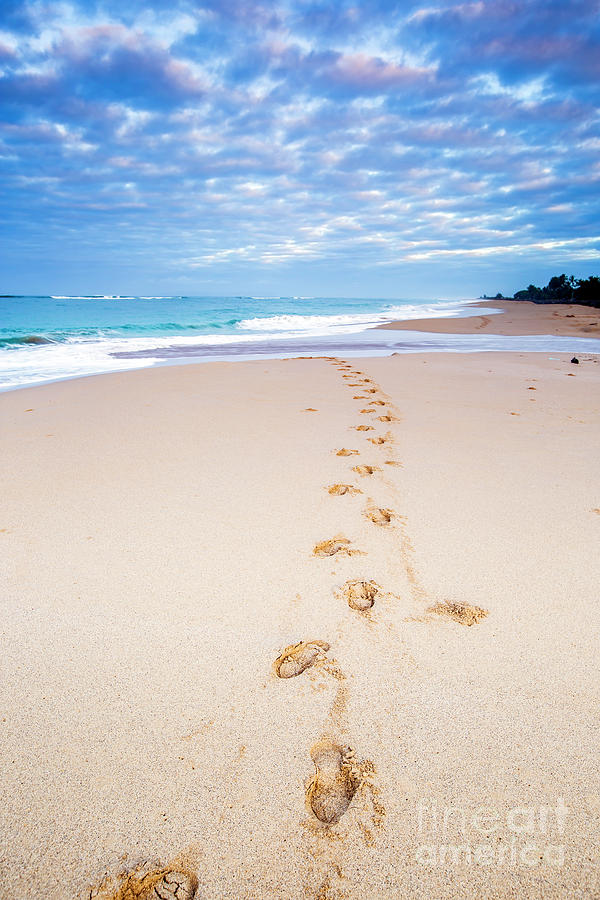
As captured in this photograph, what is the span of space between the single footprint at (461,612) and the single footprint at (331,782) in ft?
2.08

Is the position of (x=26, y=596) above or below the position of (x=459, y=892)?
above

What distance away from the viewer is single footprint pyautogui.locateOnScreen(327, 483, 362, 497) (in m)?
2.70

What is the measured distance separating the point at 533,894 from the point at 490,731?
0.34 m

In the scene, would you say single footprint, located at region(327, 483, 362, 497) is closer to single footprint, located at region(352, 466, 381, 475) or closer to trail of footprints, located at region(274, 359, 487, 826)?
trail of footprints, located at region(274, 359, 487, 826)

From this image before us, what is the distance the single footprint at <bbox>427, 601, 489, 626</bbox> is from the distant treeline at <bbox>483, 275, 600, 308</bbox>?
40.9m

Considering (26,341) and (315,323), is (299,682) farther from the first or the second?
(315,323)

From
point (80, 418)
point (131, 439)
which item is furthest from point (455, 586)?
point (80, 418)

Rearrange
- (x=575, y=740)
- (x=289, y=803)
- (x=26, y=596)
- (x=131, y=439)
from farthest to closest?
1. (x=131, y=439)
2. (x=26, y=596)
3. (x=575, y=740)
4. (x=289, y=803)

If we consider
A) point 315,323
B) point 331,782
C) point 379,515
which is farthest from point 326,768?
point 315,323

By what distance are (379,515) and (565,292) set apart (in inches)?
2184

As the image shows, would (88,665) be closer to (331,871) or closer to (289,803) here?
(289,803)

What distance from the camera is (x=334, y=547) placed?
2119mm

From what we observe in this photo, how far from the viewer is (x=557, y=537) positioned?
2.16m

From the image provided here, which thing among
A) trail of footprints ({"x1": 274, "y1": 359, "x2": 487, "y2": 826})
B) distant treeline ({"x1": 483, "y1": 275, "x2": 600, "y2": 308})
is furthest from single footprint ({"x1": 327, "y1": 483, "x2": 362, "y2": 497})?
distant treeline ({"x1": 483, "y1": 275, "x2": 600, "y2": 308})
